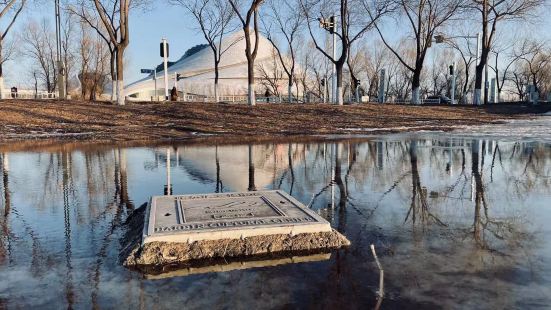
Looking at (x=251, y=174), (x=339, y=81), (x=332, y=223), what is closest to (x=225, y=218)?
(x=332, y=223)

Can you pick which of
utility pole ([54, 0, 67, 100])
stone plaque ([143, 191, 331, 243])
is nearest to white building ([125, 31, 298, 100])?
utility pole ([54, 0, 67, 100])

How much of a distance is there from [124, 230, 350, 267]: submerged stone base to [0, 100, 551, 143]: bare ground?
12.6 metres

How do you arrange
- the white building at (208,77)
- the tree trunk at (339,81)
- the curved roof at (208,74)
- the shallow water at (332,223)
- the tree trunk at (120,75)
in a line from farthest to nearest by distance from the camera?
the curved roof at (208,74), the white building at (208,77), the tree trunk at (339,81), the tree trunk at (120,75), the shallow water at (332,223)

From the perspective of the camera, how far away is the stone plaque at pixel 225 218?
4570mm

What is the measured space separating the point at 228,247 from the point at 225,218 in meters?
0.58

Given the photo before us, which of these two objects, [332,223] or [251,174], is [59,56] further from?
[332,223]

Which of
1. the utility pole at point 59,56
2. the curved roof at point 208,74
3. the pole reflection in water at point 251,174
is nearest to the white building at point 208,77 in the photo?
the curved roof at point 208,74

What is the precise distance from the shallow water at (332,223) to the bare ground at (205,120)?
22.8ft

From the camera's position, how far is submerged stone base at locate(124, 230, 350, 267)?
170 inches

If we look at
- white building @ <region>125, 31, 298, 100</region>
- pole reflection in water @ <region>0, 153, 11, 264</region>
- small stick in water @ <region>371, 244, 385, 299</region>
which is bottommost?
small stick in water @ <region>371, 244, 385, 299</region>

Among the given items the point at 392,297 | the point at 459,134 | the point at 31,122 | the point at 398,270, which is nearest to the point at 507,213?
the point at 398,270

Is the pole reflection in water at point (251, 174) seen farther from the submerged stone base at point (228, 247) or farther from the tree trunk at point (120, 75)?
the tree trunk at point (120, 75)

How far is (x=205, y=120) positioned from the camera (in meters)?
22.6

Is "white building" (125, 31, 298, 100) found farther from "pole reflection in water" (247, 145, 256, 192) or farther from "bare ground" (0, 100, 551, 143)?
"pole reflection in water" (247, 145, 256, 192)
